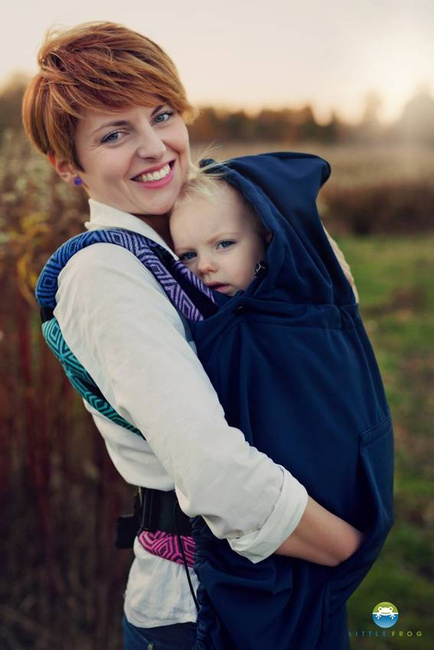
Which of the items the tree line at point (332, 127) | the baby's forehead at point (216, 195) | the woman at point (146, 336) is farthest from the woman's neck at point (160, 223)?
the tree line at point (332, 127)

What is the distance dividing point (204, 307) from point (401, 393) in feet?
14.3

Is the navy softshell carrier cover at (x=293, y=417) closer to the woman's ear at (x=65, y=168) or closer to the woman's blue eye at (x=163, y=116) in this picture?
the woman's blue eye at (x=163, y=116)

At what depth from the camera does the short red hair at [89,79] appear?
139 cm

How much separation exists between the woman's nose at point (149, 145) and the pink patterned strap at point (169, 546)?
81cm

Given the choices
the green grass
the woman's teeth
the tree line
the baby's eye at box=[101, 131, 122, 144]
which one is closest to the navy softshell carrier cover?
the woman's teeth

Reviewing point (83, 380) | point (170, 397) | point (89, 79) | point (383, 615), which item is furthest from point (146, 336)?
point (383, 615)

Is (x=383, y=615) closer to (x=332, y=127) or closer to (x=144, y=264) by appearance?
(x=144, y=264)

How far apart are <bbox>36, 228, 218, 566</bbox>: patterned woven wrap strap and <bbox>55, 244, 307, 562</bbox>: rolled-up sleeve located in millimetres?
57

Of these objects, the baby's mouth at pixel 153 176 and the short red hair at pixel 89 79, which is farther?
the baby's mouth at pixel 153 176

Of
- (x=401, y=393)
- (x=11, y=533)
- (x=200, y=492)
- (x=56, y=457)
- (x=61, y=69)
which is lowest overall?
(x=401, y=393)

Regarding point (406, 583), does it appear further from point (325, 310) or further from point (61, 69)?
point (61, 69)

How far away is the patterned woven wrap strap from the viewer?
1276 mm

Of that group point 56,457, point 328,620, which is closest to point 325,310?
point 328,620

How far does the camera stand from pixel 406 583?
3.13m
